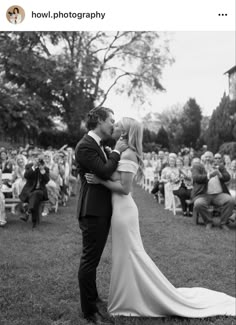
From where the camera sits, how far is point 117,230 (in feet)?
13.5

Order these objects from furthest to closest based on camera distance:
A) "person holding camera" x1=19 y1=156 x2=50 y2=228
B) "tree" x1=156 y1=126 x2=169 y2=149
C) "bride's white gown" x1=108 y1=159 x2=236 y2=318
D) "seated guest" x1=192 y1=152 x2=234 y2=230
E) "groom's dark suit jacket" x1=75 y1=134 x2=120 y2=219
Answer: "tree" x1=156 y1=126 x2=169 y2=149, "seated guest" x1=192 y1=152 x2=234 y2=230, "person holding camera" x1=19 y1=156 x2=50 y2=228, "bride's white gown" x1=108 y1=159 x2=236 y2=318, "groom's dark suit jacket" x1=75 y1=134 x2=120 y2=219

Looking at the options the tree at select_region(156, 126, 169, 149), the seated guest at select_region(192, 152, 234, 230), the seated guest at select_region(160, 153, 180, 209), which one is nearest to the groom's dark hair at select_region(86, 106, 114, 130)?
the seated guest at select_region(192, 152, 234, 230)

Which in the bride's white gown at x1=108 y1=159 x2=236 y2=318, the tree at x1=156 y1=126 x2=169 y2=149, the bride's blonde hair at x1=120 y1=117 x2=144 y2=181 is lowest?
the bride's white gown at x1=108 y1=159 x2=236 y2=318

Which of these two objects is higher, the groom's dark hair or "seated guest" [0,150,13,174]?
the groom's dark hair

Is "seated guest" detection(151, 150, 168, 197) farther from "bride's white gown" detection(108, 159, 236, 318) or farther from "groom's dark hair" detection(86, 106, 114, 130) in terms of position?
"groom's dark hair" detection(86, 106, 114, 130)

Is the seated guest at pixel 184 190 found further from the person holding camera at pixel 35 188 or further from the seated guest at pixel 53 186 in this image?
the person holding camera at pixel 35 188

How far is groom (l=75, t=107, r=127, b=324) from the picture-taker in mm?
3865

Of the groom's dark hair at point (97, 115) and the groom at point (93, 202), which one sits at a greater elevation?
the groom's dark hair at point (97, 115)
